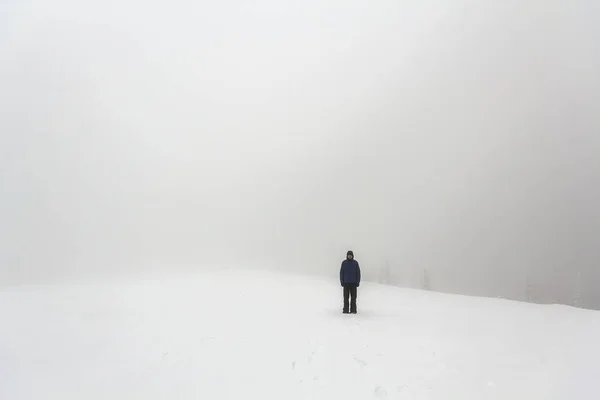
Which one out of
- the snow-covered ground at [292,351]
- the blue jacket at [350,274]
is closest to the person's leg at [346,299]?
the blue jacket at [350,274]

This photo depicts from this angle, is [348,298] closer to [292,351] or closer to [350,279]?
[350,279]

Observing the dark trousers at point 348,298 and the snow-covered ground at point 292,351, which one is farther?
the dark trousers at point 348,298

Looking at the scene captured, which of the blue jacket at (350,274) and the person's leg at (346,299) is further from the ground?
the blue jacket at (350,274)

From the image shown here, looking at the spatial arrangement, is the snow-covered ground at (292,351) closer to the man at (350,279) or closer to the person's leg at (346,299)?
the person's leg at (346,299)

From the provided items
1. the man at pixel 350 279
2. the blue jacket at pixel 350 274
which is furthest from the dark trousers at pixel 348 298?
the blue jacket at pixel 350 274

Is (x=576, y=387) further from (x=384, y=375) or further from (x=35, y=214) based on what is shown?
(x=35, y=214)

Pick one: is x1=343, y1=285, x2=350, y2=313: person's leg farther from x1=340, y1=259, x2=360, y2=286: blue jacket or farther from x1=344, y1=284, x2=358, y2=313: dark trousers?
x1=340, y1=259, x2=360, y2=286: blue jacket

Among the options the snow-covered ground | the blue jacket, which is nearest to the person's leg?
the blue jacket

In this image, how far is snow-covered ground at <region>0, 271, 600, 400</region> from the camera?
7797mm

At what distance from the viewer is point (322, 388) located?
764cm

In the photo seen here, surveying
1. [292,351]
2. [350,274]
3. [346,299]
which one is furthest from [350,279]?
[292,351]

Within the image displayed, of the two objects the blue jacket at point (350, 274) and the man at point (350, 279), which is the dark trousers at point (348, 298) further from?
the blue jacket at point (350, 274)

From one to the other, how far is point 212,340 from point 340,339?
3.74m

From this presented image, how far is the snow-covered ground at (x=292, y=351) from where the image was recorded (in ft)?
25.6
